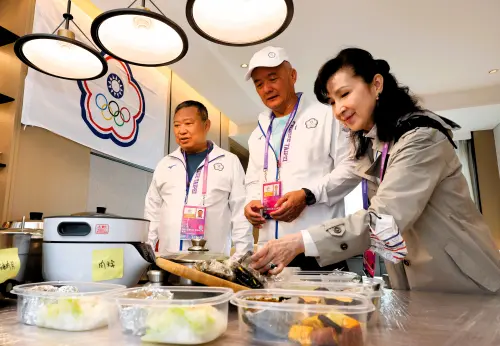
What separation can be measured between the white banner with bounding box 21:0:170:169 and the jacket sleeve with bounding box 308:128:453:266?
1957 mm

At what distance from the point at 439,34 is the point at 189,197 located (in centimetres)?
275

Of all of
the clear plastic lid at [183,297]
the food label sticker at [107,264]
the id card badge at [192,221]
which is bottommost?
the clear plastic lid at [183,297]

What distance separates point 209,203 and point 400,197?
4.12 feet

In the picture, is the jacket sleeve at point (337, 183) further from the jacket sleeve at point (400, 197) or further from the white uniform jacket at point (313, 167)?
the jacket sleeve at point (400, 197)

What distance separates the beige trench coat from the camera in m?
0.87

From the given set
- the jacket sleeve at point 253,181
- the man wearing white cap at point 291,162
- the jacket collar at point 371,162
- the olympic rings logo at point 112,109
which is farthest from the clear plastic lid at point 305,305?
the olympic rings logo at point 112,109

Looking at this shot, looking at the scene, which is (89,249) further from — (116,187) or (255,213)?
(116,187)

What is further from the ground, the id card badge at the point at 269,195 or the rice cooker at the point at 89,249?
the id card badge at the point at 269,195

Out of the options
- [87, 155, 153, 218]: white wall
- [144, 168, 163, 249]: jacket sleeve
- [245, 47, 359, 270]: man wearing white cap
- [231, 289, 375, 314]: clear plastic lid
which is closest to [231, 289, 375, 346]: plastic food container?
[231, 289, 375, 314]: clear plastic lid

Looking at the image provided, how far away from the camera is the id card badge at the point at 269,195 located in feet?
4.86

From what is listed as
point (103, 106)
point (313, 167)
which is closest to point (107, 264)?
point (313, 167)

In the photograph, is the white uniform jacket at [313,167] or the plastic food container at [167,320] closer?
the plastic food container at [167,320]

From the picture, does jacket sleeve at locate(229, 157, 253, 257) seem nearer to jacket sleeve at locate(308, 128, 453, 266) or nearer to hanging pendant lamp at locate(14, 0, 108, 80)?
hanging pendant lamp at locate(14, 0, 108, 80)

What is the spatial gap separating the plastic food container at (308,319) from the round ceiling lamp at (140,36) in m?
1.04
